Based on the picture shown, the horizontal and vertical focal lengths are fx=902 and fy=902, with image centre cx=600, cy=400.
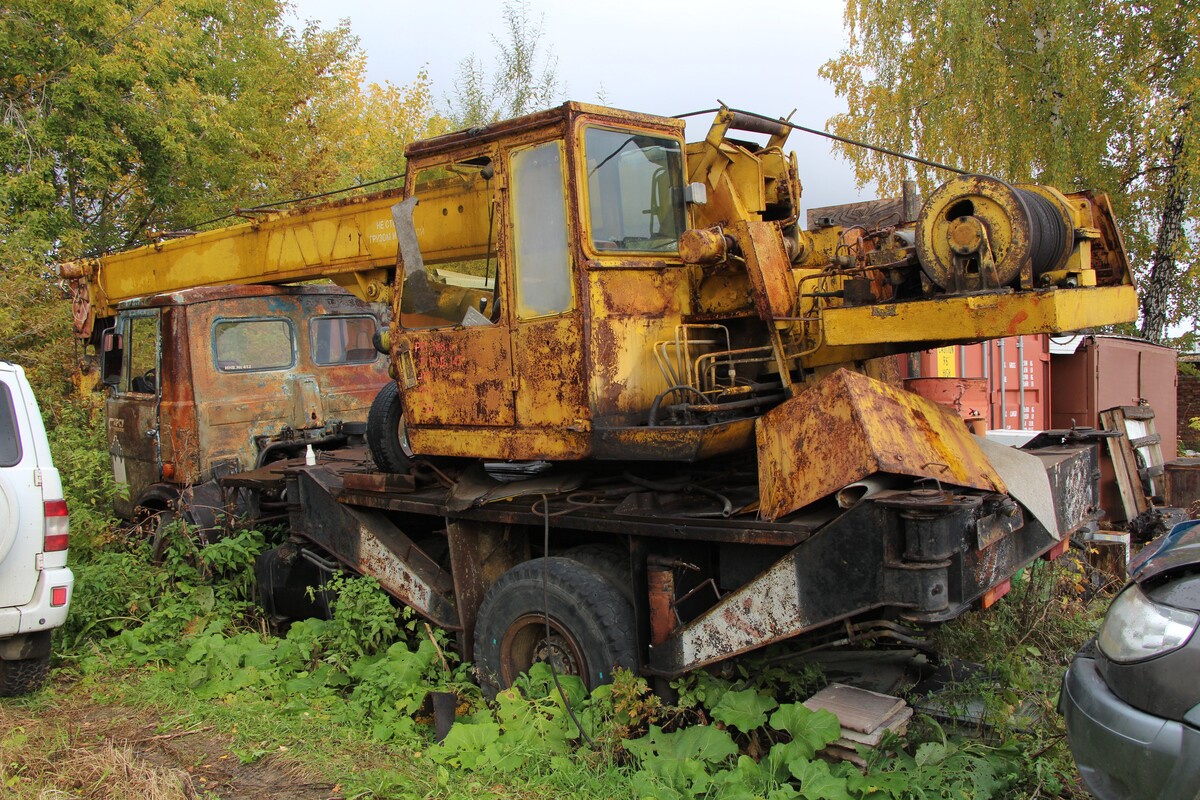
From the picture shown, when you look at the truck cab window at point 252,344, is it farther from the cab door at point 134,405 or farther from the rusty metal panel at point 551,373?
the rusty metal panel at point 551,373

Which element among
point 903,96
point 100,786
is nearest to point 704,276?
point 100,786

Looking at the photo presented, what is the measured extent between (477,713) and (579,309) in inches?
81.0

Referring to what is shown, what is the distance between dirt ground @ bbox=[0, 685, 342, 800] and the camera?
153 inches

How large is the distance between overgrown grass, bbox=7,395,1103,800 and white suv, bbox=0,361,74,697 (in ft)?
1.01

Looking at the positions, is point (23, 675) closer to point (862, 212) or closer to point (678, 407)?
point (678, 407)

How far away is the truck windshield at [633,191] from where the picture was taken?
439 cm

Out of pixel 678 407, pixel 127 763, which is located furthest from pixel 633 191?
pixel 127 763

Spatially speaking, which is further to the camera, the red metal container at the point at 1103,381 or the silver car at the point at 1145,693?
the red metal container at the point at 1103,381

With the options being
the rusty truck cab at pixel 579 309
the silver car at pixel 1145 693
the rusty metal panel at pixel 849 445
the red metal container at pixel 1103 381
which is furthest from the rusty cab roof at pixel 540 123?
the red metal container at pixel 1103 381

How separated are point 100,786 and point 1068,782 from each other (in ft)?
13.2

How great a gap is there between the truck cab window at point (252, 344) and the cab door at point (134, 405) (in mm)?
497

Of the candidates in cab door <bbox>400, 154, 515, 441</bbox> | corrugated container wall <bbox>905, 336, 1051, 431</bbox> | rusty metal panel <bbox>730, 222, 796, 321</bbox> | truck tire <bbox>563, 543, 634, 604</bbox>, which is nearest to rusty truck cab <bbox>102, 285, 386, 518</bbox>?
cab door <bbox>400, 154, 515, 441</bbox>

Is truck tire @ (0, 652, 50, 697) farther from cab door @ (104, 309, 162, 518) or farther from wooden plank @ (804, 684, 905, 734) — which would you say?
wooden plank @ (804, 684, 905, 734)

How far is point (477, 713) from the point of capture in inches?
176
